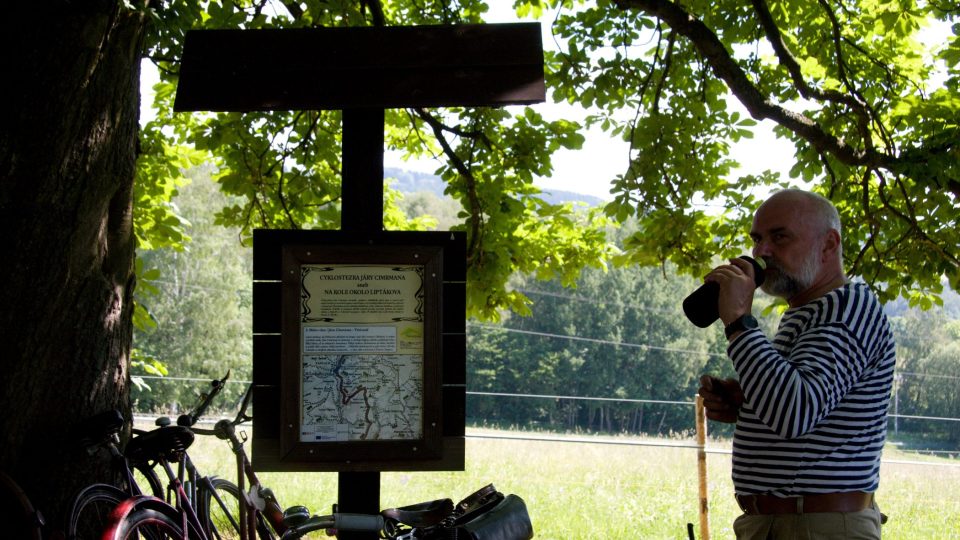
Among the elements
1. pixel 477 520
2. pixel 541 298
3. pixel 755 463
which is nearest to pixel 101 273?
pixel 477 520

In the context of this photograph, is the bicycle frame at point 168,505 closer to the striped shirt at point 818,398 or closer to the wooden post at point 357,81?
the wooden post at point 357,81

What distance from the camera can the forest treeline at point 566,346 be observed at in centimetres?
4394

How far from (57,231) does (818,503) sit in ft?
7.93

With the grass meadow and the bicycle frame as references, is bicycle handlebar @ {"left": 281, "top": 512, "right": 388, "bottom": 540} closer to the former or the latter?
the bicycle frame

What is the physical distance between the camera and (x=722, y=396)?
2611 mm

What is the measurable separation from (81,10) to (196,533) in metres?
1.92

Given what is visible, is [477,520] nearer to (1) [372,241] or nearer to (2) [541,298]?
(1) [372,241]

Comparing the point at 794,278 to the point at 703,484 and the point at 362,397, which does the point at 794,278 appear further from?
the point at 703,484

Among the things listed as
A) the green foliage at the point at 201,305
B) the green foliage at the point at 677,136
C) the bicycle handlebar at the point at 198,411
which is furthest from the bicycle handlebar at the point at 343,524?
the green foliage at the point at 201,305

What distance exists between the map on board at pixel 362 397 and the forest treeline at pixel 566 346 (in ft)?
117

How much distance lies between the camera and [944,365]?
43500 mm

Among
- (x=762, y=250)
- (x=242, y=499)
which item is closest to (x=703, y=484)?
(x=242, y=499)

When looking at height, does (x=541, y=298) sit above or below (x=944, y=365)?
above

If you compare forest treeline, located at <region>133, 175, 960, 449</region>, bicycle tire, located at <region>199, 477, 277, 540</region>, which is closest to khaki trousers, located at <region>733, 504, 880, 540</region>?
bicycle tire, located at <region>199, 477, 277, 540</region>
